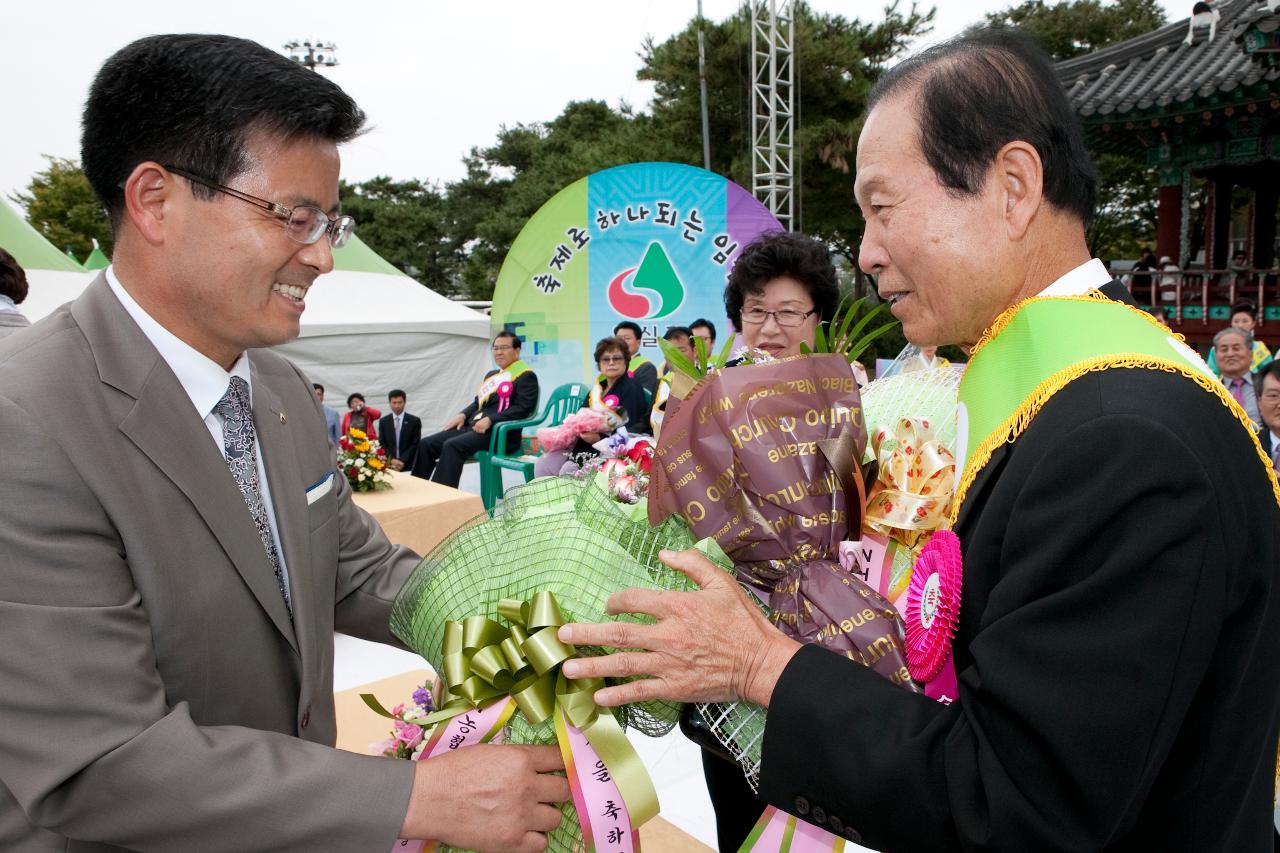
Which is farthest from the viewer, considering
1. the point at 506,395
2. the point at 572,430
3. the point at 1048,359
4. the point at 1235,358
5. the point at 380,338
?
the point at 380,338

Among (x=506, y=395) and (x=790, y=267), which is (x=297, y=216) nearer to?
(x=790, y=267)

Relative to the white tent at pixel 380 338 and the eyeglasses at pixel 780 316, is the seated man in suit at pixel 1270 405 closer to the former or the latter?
the eyeglasses at pixel 780 316

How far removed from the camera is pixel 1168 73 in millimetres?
9641

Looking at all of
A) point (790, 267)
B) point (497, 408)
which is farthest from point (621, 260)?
point (790, 267)

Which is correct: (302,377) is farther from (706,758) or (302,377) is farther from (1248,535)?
(1248,535)

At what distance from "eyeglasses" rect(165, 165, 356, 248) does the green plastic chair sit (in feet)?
20.0

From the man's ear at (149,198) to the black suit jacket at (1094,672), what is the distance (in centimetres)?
115

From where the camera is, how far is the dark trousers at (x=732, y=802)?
2.03 m

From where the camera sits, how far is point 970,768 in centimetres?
101

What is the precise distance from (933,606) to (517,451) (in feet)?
24.7

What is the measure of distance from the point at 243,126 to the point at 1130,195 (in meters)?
22.2

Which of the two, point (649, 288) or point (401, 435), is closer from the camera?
point (649, 288)

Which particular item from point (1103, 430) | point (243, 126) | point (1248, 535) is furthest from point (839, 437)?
point (243, 126)

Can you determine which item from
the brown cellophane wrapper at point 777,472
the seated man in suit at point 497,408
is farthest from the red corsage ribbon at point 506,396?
the brown cellophane wrapper at point 777,472
